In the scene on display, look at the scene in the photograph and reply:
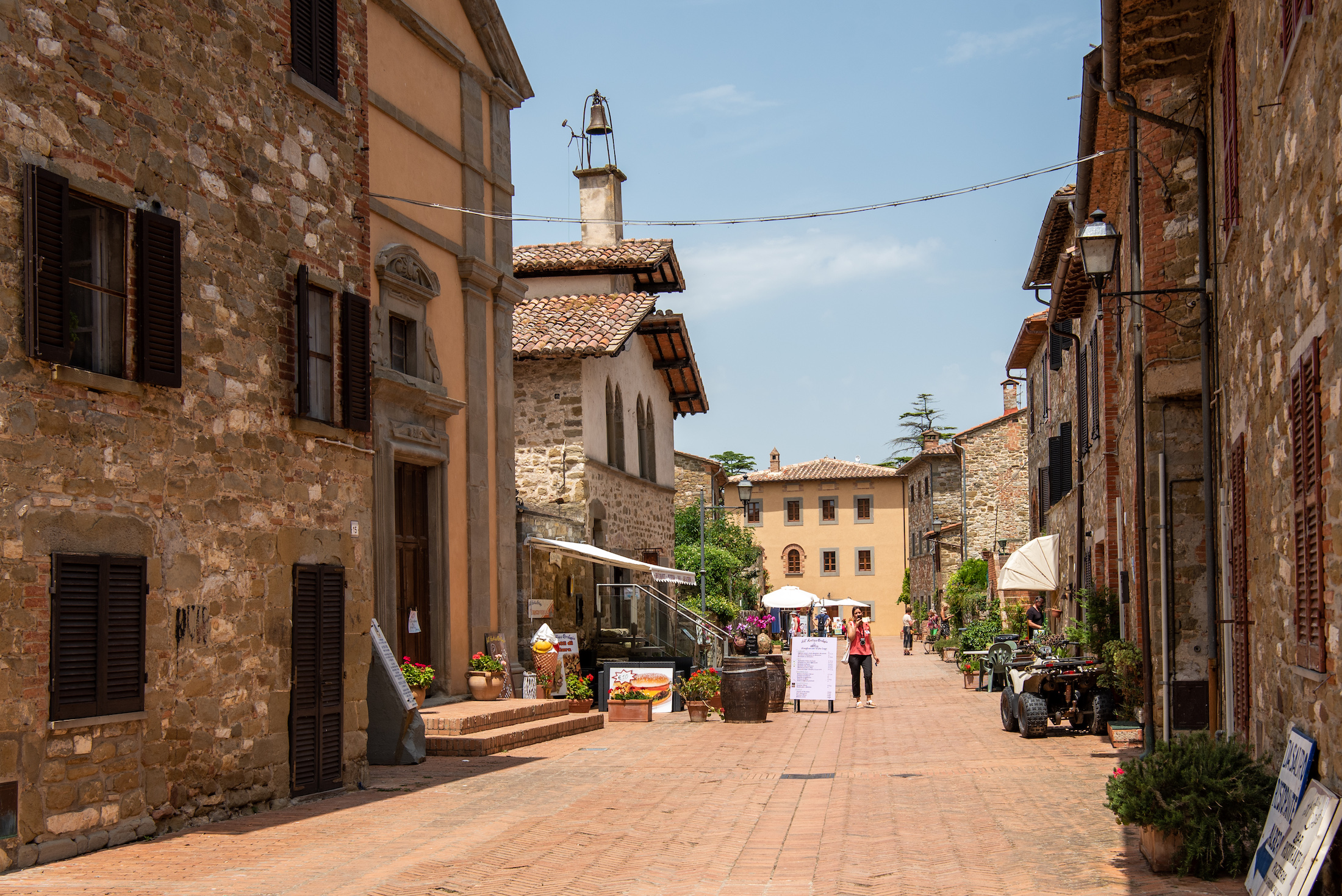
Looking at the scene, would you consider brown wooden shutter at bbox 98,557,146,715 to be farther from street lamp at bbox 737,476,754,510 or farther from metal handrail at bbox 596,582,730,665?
street lamp at bbox 737,476,754,510

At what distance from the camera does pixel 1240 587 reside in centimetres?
906

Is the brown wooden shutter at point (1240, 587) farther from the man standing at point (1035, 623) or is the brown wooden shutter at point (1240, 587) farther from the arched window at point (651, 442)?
the arched window at point (651, 442)

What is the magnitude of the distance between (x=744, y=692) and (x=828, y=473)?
50966mm

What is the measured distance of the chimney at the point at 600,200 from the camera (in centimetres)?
2709

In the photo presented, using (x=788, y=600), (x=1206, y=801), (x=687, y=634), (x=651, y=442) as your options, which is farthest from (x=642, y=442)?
(x=1206, y=801)

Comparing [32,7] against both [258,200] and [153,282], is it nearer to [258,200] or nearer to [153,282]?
[153,282]

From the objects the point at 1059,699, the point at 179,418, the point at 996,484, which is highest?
the point at 996,484

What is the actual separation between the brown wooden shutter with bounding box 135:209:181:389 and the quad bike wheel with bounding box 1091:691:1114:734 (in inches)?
A: 429

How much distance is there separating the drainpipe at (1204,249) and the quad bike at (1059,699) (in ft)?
13.8

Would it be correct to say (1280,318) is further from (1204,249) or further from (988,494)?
(988,494)

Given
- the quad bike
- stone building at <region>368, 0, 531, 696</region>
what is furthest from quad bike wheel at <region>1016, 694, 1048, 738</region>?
stone building at <region>368, 0, 531, 696</region>

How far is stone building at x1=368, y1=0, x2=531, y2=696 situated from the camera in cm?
1494

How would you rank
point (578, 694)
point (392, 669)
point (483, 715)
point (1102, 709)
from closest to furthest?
1. point (392, 669)
2. point (483, 715)
3. point (1102, 709)
4. point (578, 694)

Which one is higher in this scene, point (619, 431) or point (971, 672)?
point (619, 431)
